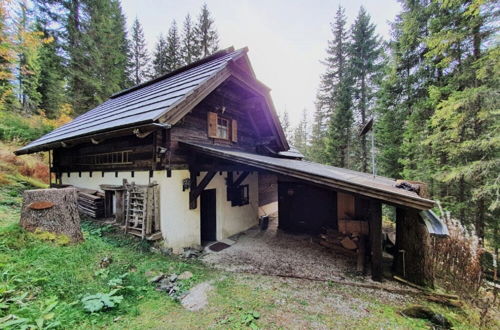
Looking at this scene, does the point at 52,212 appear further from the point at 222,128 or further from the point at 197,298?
the point at 222,128

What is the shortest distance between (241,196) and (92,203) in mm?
5163

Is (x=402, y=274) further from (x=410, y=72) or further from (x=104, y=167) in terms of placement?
(x=410, y=72)

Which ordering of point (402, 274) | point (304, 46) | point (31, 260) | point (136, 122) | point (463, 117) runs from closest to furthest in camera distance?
point (31, 260) < point (402, 274) < point (136, 122) < point (463, 117) < point (304, 46)

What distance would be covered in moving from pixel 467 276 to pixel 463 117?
21.6 ft

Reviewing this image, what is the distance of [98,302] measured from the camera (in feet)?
9.28

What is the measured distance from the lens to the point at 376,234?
4.13 m

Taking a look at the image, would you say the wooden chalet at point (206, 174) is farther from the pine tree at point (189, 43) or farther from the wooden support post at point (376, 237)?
the pine tree at point (189, 43)

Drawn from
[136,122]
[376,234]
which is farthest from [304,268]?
[136,122]

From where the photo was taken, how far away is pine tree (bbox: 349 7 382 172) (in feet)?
55.1

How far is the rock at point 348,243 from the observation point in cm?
602

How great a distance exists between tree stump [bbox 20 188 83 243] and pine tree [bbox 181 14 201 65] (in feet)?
61.5

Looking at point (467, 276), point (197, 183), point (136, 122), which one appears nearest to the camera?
point (467, 276)

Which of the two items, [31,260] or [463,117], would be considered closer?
[31,260]

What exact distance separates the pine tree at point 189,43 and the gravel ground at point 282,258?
18963 millimetres
